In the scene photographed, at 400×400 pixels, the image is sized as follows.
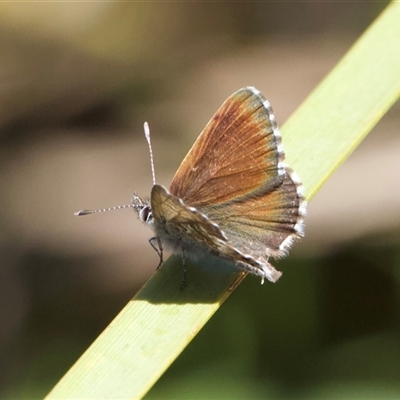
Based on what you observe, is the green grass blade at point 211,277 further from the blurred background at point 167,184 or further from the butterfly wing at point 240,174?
the blurred background at point 167,184

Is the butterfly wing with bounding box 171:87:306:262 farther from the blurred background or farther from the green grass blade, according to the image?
the blurred background

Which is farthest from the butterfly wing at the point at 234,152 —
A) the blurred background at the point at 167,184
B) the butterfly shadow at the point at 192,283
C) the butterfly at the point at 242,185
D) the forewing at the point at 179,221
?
the blurred background at the point at 167,184

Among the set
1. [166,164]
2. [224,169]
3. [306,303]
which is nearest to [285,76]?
[166,164]

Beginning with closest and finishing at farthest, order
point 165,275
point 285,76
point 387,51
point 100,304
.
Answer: point 165,275, point 387,51, point 100,304, point 285,76

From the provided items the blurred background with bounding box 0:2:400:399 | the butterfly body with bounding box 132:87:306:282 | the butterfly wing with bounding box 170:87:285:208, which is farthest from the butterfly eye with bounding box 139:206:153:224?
the blurred background with bounding box 0:2:400:399

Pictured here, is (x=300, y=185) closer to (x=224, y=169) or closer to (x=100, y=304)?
(x=224, y=169)

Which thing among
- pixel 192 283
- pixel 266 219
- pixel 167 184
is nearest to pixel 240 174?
pixel 266 219
